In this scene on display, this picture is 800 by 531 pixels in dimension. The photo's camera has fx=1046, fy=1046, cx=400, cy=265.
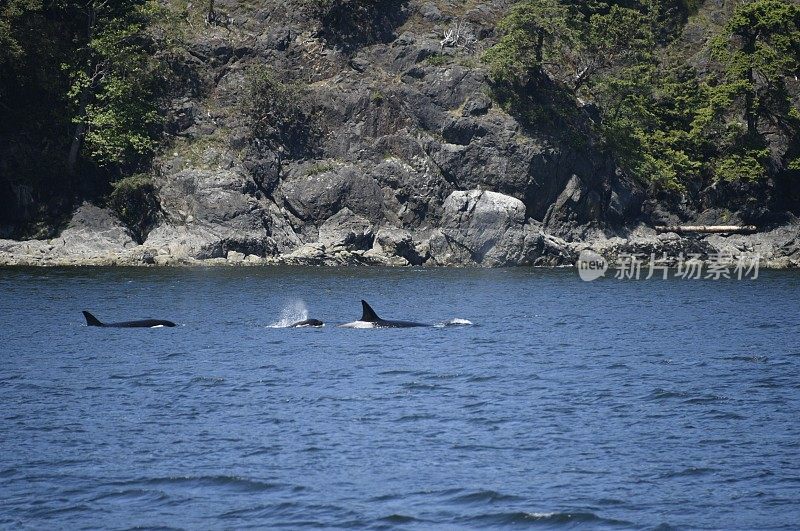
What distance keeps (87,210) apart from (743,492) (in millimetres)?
58440

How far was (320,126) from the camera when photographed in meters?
74.2

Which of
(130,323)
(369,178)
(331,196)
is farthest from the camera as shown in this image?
(369,178)

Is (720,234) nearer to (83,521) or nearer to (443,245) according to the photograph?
(443,245)

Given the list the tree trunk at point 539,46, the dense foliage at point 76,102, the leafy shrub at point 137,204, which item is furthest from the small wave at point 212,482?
the tree trunk at point 539,46

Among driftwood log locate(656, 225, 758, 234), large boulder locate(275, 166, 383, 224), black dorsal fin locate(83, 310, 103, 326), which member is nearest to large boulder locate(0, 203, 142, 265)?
large boulder locate(275, 166, 383, 224)

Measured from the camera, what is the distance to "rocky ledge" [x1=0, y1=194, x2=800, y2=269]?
65375 mm

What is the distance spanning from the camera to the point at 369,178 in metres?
70.9

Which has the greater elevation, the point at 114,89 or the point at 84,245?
the point at 114,89

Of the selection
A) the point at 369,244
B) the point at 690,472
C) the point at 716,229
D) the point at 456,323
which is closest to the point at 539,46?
the point at 716,229

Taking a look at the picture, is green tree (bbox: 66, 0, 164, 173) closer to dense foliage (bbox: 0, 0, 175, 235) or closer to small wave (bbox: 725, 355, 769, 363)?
dense foliage (bbox: 0, 0, 175, 235)

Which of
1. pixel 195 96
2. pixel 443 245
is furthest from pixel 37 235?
pixel 443 245

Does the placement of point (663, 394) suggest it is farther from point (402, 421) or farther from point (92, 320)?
point (92, 320)
